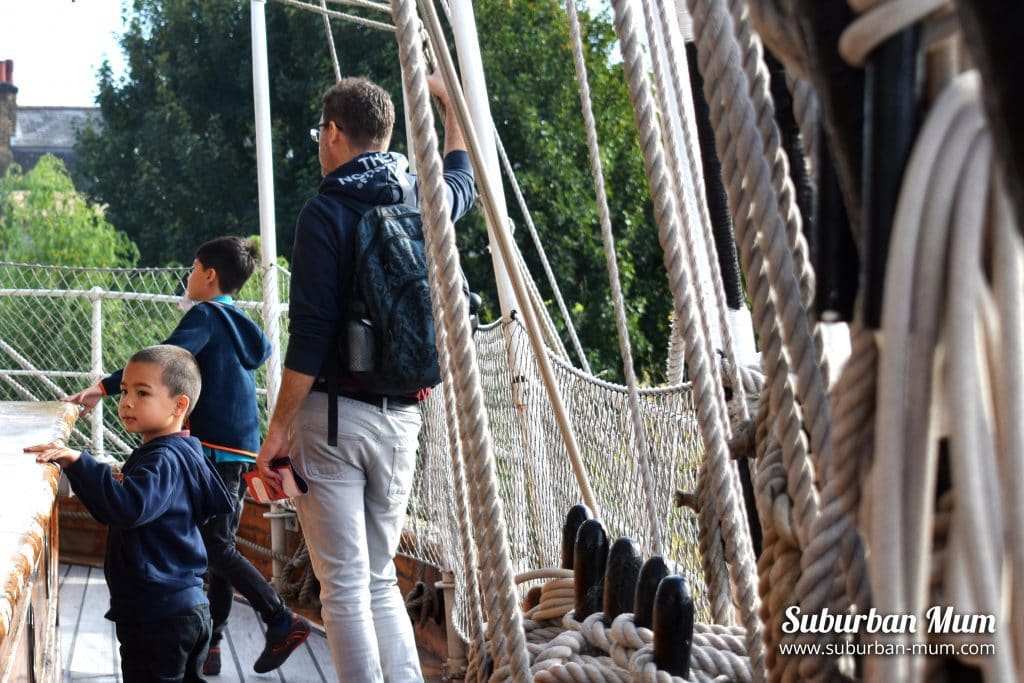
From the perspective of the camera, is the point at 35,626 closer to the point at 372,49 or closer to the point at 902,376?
the point at 902,376

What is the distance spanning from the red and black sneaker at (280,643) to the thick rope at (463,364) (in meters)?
2.12

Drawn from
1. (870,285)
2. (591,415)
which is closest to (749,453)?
(870,285)

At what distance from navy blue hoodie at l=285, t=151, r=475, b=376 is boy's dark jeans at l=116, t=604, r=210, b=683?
0.55 m

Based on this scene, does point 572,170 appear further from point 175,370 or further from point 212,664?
point 175,370

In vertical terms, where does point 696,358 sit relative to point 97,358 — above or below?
below

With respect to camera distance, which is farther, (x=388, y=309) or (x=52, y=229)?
(x=52, y=229)

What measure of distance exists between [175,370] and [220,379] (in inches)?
22.7

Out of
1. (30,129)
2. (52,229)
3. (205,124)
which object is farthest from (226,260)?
(30,129)

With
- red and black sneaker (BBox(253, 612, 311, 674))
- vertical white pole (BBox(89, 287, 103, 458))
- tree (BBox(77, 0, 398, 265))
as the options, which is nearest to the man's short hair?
red and black sneaker (BBox(253, 612, 311, 674))

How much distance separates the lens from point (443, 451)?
3.17 m

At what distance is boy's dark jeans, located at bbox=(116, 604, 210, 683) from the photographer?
2168mm

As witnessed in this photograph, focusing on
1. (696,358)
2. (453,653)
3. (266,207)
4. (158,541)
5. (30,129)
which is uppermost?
(30,129)

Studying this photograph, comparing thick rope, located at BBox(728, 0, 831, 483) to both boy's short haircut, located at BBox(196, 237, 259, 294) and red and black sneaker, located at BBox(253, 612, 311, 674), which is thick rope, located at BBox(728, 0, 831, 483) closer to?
boy's short haircut, located at BBox(196, 237, 259, 294)

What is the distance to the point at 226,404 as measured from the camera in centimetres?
289
